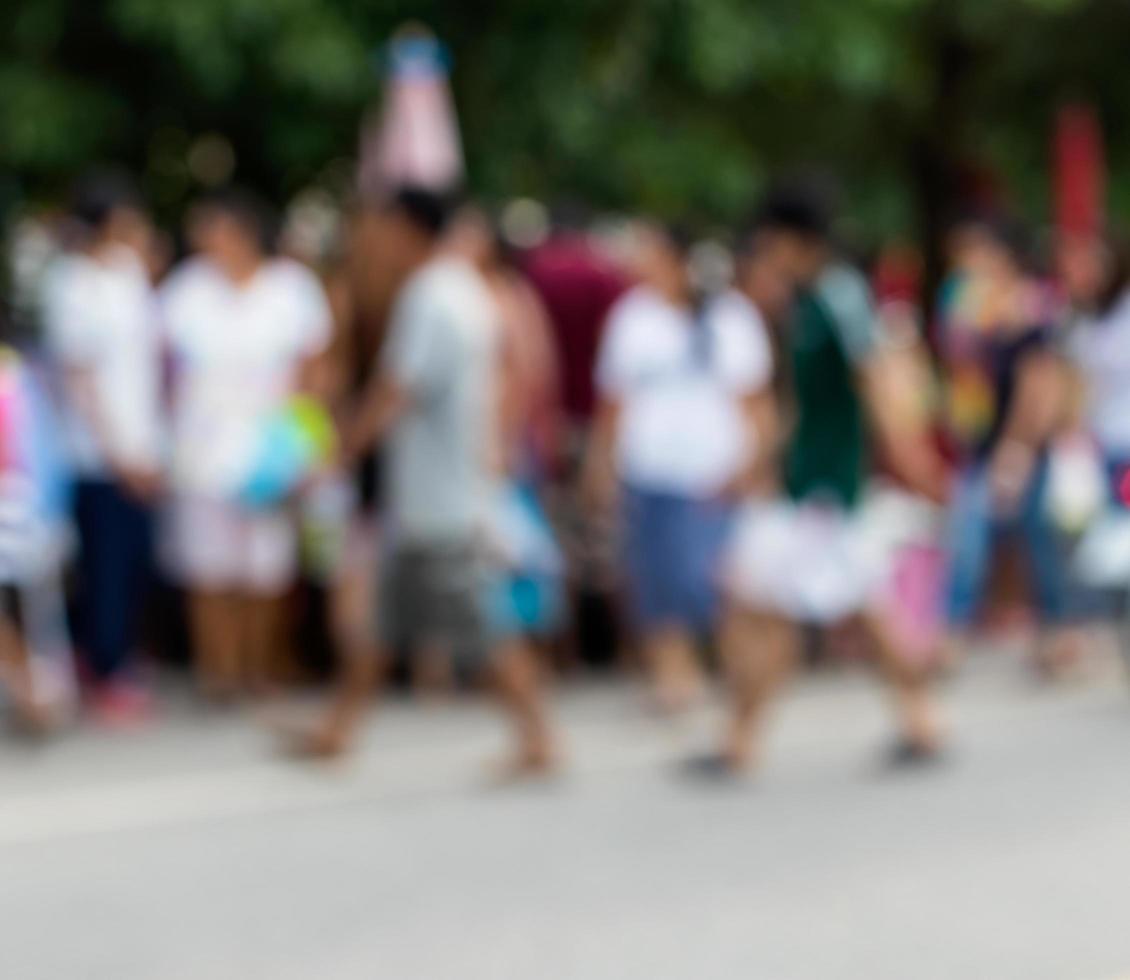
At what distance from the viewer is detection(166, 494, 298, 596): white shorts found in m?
9.66

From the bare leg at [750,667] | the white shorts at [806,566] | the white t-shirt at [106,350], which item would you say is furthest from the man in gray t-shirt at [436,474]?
the white t-shirt at [106,350]

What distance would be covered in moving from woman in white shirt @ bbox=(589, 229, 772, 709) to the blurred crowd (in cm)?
1

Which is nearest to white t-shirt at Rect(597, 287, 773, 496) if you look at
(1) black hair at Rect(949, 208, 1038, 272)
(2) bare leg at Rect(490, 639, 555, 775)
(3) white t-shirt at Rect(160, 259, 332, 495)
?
(3) white t-shirt at Rect(160, 259, 332, 495)

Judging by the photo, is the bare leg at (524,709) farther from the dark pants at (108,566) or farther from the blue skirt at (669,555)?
the dark pants at (108,566)

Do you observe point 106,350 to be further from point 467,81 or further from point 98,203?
point 467,81

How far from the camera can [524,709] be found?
8148 millimetres

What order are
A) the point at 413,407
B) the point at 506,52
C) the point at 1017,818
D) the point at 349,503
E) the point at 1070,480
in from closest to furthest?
the point at 1017,818
the point at 413,407
the point at 349,503
the point at 1070,480
the point at 506,52

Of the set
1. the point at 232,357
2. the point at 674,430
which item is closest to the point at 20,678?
the point at 232,357

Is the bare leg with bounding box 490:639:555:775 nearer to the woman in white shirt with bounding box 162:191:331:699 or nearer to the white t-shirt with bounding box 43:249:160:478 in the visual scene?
the woman in white shirt with bounding box 162:191:331:699

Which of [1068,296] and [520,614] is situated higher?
[1068,296]

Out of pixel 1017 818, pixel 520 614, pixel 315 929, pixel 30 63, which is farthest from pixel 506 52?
pixel 315 929

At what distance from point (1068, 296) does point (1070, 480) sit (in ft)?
2.68

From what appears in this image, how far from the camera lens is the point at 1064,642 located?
34.4 ft

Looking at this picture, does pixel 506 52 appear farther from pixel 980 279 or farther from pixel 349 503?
pixel 349 503
